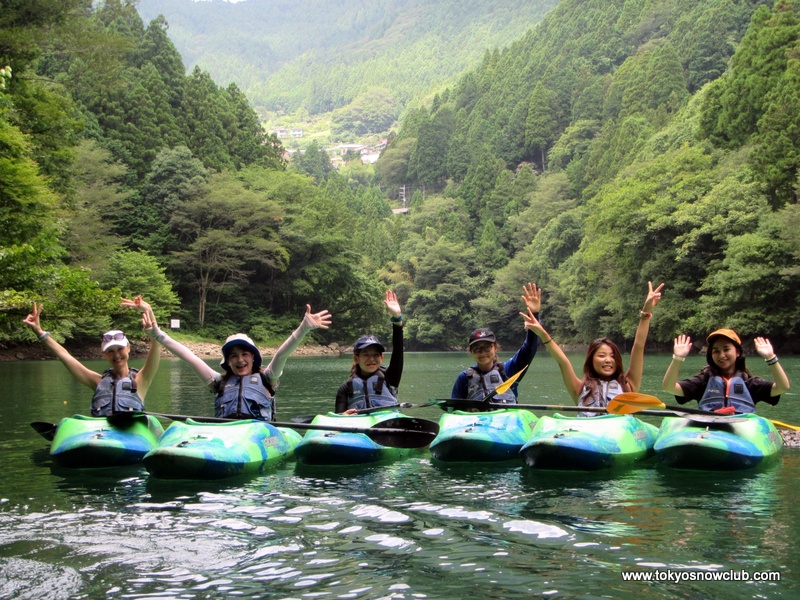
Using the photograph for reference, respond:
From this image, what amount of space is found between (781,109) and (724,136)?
8.30 m

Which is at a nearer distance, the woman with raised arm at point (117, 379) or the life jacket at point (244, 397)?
the life jacket at point (244, 397)

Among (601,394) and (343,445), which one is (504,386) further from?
(343,445)

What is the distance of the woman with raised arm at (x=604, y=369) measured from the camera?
8.20m

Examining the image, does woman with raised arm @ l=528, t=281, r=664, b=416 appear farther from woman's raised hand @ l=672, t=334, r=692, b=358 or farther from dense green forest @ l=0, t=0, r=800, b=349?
dense green forest @ l=0, t=0, r=800, b=349

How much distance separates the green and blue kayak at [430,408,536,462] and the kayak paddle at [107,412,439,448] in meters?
0.33

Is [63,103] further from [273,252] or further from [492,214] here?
[492,214]

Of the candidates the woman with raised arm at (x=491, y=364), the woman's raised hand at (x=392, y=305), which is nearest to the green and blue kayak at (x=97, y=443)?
the woman's raised hand at (x=392, y=305)

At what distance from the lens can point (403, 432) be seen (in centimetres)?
880

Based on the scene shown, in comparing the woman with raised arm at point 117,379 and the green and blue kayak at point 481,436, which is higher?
the woman with raised arm at point 117,379

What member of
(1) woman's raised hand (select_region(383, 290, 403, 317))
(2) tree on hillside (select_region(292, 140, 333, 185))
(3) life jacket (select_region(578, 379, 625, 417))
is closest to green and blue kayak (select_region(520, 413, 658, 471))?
(3) life jacket (select_region(578, 379, 625, 417))

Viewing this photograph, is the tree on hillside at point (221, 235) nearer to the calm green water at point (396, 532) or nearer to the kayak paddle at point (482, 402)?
the kayak paddle at point (482, 402)

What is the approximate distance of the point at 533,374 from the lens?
27031 mm

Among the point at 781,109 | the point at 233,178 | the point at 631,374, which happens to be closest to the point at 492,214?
the point at 233,178

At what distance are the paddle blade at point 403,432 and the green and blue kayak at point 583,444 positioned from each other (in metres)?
1.35
